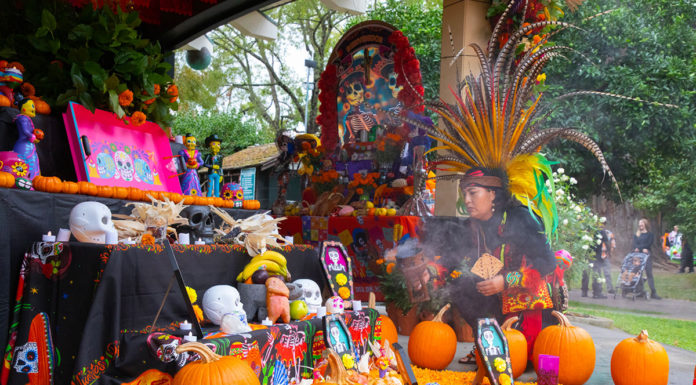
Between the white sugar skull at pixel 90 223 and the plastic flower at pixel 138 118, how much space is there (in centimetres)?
178

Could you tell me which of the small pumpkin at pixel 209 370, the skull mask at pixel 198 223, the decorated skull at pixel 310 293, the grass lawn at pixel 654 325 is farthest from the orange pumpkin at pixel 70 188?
the grass lawn at pixel 654 325

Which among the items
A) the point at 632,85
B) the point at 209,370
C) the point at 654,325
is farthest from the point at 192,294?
the point at 632,85

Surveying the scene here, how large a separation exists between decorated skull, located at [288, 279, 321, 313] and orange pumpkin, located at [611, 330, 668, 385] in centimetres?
198

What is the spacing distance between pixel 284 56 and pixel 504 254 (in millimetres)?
23517

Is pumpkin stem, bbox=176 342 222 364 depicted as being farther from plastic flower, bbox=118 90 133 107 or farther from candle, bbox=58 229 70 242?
plastic flower, bbox=118 90 133 107

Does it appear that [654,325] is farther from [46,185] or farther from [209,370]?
[46,185]

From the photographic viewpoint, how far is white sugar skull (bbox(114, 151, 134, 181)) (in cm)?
456

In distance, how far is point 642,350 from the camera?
3781 millimetres

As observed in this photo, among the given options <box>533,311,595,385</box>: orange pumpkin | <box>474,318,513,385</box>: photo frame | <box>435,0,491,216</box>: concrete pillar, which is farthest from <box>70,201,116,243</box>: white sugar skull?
<box>435,0,491,216</box>: concrete pillar

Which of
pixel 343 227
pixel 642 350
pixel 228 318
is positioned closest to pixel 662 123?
pixel 343 227

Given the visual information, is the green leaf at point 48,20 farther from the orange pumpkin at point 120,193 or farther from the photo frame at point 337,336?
the photo frame at point 337,336

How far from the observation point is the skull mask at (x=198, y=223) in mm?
3665

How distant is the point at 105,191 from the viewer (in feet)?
12.5

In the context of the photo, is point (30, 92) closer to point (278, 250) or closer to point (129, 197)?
point (129, 197)
